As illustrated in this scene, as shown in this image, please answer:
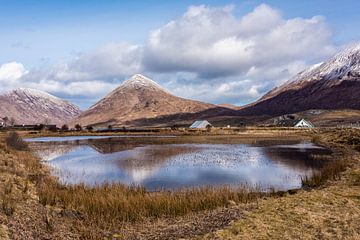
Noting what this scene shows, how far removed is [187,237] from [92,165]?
3095 cm

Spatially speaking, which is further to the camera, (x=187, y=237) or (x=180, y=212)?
(x=180, y=212)

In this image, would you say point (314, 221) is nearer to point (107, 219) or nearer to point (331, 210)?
point (331, 210)

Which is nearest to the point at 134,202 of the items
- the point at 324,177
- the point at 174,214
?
the point at 174,214

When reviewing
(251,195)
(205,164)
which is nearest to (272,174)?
A: (205,164)

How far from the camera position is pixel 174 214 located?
19047 mm

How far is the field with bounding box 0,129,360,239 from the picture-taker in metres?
14.5

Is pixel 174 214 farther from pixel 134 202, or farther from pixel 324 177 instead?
pixel 324 177

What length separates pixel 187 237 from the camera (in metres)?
14.3

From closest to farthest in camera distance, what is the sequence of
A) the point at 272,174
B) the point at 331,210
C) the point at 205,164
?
the point at 331,210 < the point at 272,174 < the point at 205,164

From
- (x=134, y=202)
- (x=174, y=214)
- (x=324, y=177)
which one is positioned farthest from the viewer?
(x=324, y=177)

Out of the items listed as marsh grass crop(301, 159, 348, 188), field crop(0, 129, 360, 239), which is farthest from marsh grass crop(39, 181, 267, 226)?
marsh grass crop(301, 159, 348, 188)

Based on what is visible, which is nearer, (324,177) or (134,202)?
(134,202)

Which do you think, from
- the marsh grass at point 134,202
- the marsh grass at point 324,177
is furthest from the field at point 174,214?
the marsh grass at point 324,177

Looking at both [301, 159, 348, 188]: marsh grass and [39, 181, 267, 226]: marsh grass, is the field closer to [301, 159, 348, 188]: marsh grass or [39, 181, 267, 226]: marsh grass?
[39, 181, 267, 226]: marsh grass
